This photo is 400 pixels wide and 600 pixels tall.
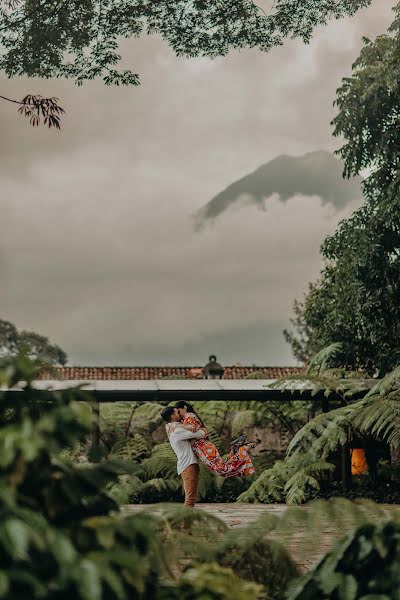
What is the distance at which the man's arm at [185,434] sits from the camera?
11.0 m

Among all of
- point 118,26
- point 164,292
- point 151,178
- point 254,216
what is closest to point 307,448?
point 118,26

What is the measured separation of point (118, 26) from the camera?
15.3 meters

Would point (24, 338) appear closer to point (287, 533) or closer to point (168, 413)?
point (168, 413)

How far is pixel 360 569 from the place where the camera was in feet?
11.9

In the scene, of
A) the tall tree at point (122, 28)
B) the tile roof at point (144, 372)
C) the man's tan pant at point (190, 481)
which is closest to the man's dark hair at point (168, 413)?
the man's tan pant at point (190, 481)

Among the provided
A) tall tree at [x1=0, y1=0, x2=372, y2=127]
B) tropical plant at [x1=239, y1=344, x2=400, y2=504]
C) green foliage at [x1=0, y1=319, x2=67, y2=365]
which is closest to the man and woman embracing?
tropical plant at [x1=239, y1=344, x2=400, y2=504]

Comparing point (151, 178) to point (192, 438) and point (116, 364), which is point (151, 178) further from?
point (192, 438)

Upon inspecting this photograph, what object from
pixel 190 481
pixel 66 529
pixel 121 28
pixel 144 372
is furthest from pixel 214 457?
pixel 144 372

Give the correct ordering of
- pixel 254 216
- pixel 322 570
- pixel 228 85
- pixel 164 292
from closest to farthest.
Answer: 1. pixel 322 570
2. pixel 164 292
3. pixel 254 216
4. pixel 228 85

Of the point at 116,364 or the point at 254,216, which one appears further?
the point at 254,216

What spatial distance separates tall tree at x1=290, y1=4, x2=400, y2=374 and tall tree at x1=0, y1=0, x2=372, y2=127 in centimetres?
274

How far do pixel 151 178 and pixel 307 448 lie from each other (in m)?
108

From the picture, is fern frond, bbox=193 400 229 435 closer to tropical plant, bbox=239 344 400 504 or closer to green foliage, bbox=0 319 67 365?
tropical plant, bbox=239 344 400 504

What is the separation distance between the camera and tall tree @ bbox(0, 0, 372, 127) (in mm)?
14250
